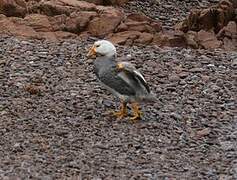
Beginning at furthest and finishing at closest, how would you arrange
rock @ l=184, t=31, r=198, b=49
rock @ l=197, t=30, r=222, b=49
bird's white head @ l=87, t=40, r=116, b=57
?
rock @ l=197, t=30, r=222, b=49, rock @ l=184, t=31, r=198, b=49, bird's white head @ l=87, t=40, r=116, b=57

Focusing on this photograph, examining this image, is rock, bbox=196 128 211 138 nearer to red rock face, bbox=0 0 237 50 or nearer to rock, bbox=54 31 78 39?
Result: red rock face, bbox=0 0 237 50

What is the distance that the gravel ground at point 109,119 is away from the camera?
22.6ft

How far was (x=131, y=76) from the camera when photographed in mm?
8008

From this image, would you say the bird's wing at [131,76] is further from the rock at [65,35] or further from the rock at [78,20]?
the rock at [78,20]

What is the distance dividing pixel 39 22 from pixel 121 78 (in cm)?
486

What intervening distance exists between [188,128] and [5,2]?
20.2 feet

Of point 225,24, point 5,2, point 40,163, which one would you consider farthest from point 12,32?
point 40,163

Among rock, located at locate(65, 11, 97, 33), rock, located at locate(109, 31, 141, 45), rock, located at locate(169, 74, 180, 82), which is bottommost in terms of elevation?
rock, located at locate(65, 11, 97, 33)

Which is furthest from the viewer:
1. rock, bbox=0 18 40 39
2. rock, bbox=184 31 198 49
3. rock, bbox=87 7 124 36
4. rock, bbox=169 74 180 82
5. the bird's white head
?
rock, bbox=87 7 124 36

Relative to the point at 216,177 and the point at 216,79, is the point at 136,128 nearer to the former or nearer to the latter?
the point at 216,177

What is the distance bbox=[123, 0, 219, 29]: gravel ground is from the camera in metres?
16.1

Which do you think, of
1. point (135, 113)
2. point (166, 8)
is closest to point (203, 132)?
point (135, 113)

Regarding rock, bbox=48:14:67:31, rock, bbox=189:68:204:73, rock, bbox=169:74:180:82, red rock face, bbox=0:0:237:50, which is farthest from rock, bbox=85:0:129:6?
rock, bbox=169:74:180:82

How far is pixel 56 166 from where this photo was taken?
6812 mm
